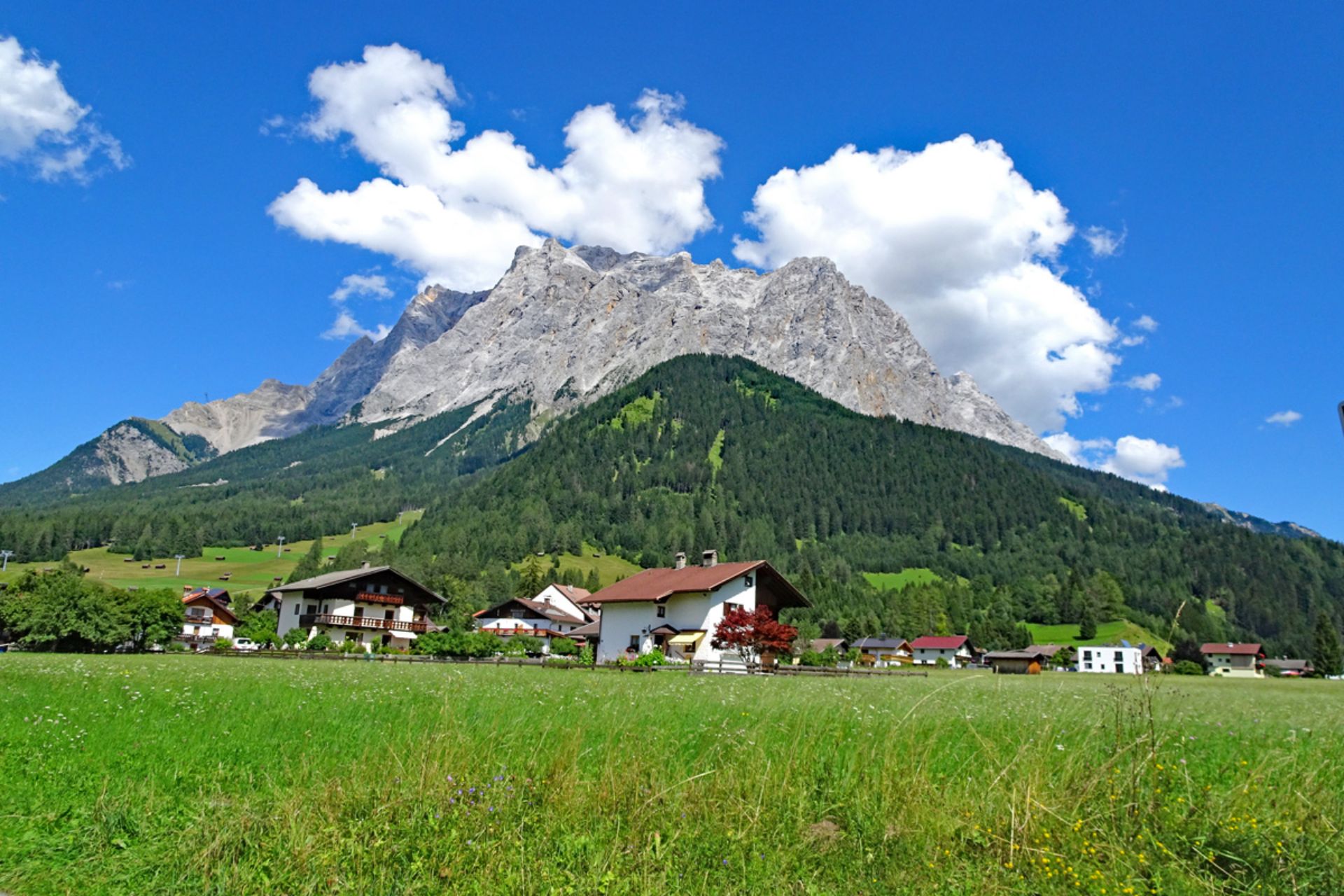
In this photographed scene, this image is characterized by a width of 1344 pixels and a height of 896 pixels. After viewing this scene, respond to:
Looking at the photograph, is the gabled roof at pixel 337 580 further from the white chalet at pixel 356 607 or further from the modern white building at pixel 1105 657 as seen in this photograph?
the modern white building at pixel 1105 657

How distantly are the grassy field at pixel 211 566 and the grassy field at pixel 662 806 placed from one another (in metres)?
132

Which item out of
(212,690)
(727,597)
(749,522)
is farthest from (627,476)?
(212,690)

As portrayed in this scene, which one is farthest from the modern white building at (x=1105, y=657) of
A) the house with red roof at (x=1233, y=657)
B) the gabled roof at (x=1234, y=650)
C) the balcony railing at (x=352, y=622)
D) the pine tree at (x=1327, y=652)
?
the balcony railing at (x=352, y=622)

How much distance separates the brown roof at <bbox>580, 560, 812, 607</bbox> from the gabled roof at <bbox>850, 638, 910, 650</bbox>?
7762 centimetres

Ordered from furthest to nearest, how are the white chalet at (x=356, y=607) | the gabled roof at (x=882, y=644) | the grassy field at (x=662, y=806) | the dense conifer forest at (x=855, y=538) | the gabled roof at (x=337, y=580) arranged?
1. the dense conifer forest at (x=855, y=538)
2. the gabled roof at (x=882, y=644)
3. the gabled roof at (x=337, y=580)
4. the white chalet at (x=356, y=607)
5. the grassy field at (x=662, y=806)

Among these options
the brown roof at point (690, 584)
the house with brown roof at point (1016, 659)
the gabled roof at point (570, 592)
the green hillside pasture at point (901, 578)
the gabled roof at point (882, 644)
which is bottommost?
the house with brown roof at point (1016, 659)

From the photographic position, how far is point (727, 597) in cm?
5216

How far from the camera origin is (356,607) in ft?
239

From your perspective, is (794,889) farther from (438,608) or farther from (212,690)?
(438,608)

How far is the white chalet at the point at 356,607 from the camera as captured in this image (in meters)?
71.6

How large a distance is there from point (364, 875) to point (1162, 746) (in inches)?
299

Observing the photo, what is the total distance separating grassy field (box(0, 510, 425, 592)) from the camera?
131875 mm

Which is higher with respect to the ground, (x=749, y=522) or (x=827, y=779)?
(x=749, y=522)

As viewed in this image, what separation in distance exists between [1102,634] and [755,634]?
4603 inches
